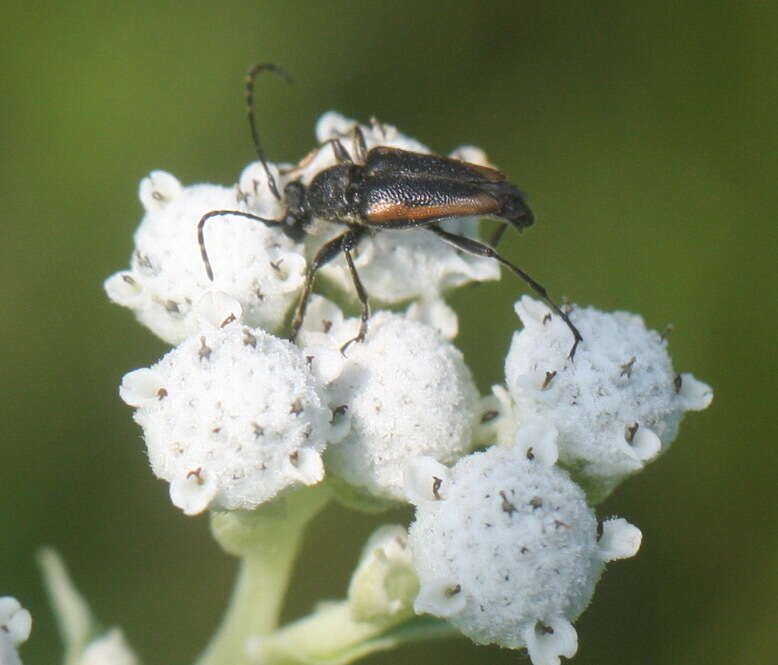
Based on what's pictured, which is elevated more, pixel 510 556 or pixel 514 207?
pixel 514 207

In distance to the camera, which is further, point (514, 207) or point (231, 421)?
point (514, 207)

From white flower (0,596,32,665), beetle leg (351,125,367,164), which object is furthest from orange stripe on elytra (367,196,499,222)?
white flower (0,596,32,665)

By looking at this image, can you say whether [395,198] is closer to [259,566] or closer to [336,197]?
[336,197]

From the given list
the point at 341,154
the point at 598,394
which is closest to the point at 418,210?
the point at 341,154

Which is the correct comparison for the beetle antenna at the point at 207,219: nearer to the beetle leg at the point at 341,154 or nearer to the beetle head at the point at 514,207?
the beetle leg at the point at 341,154

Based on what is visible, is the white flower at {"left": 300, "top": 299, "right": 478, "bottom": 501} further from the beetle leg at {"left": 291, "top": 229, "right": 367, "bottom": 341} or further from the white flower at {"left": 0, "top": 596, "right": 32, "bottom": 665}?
the white flower at {"left": 0, "top": 596, "right": 32, "bottom": 665}

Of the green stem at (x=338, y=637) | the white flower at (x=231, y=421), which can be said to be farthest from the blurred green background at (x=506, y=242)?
the white flower at (x=231, y=421)

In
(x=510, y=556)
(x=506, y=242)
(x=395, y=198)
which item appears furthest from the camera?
(x=506, y=242)
